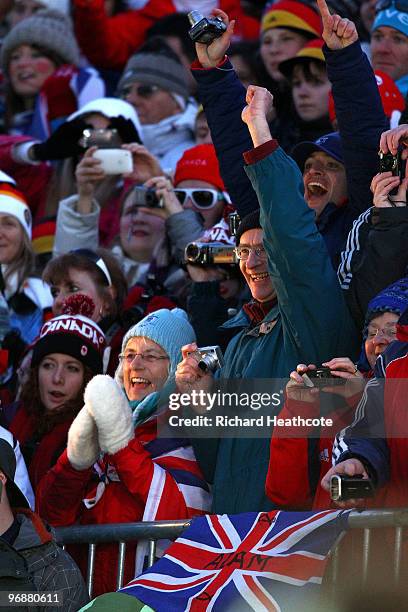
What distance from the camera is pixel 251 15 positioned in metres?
12.8

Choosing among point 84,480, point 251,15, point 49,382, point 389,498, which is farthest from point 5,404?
point 251,15

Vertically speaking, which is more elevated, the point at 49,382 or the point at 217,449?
the point at 49,382

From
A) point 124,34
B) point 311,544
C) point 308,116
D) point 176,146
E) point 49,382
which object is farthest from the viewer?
point 124,34

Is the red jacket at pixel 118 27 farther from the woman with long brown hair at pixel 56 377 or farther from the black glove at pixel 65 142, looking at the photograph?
the woman with long brown hair at pixel 56 377

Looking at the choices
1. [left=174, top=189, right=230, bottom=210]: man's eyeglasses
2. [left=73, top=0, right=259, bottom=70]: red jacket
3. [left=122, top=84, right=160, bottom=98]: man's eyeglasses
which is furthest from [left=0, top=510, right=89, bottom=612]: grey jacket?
[left=73, top=0, right=259, bottom=70]: red jacket

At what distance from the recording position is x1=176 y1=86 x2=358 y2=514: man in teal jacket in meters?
A: 6.12

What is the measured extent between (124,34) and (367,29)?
2251 millimetres

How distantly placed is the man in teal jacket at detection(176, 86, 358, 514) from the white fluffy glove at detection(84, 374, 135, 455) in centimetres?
26

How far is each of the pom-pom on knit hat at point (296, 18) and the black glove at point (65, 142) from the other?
1473 millimetres

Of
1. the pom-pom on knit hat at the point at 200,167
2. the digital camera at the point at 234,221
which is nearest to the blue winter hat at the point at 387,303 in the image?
the digital camera at the point at 234,221

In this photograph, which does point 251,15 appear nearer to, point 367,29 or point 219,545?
point 367,29

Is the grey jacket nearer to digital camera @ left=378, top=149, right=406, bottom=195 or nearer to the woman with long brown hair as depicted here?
the woman with long brown hair

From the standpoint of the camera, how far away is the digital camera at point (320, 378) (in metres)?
5.56

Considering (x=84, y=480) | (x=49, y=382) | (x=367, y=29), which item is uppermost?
(x=367, y=29)
